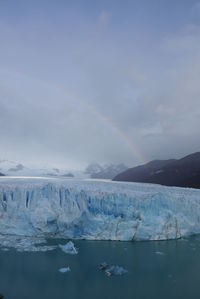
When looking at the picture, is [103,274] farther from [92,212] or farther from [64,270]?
[92,212]

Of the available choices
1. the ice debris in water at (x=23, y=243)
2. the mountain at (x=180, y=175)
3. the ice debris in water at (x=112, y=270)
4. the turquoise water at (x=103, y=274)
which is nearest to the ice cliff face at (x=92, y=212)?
the ice debris in water at (x=23, y=243)

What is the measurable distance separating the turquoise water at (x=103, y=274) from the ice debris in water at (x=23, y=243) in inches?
16.6

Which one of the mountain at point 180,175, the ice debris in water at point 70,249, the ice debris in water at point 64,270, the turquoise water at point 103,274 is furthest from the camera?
the mountain at point 180,175

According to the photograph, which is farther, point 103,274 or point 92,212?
point 92,212

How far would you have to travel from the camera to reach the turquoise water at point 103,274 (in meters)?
8.86

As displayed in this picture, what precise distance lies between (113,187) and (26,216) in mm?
4314

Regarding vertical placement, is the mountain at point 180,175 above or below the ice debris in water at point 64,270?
above

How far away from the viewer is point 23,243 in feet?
43.5

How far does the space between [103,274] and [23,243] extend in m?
4.42

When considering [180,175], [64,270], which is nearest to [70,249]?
[64,270]

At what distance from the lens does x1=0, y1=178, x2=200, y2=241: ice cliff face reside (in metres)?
14.7

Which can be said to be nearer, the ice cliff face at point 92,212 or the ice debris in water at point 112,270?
the ice debris in water at point 112,270

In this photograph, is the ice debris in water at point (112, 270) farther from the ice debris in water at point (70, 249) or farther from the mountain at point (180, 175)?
the mountain at point (180, 175)

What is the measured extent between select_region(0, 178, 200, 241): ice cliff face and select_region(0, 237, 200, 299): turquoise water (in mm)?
827
